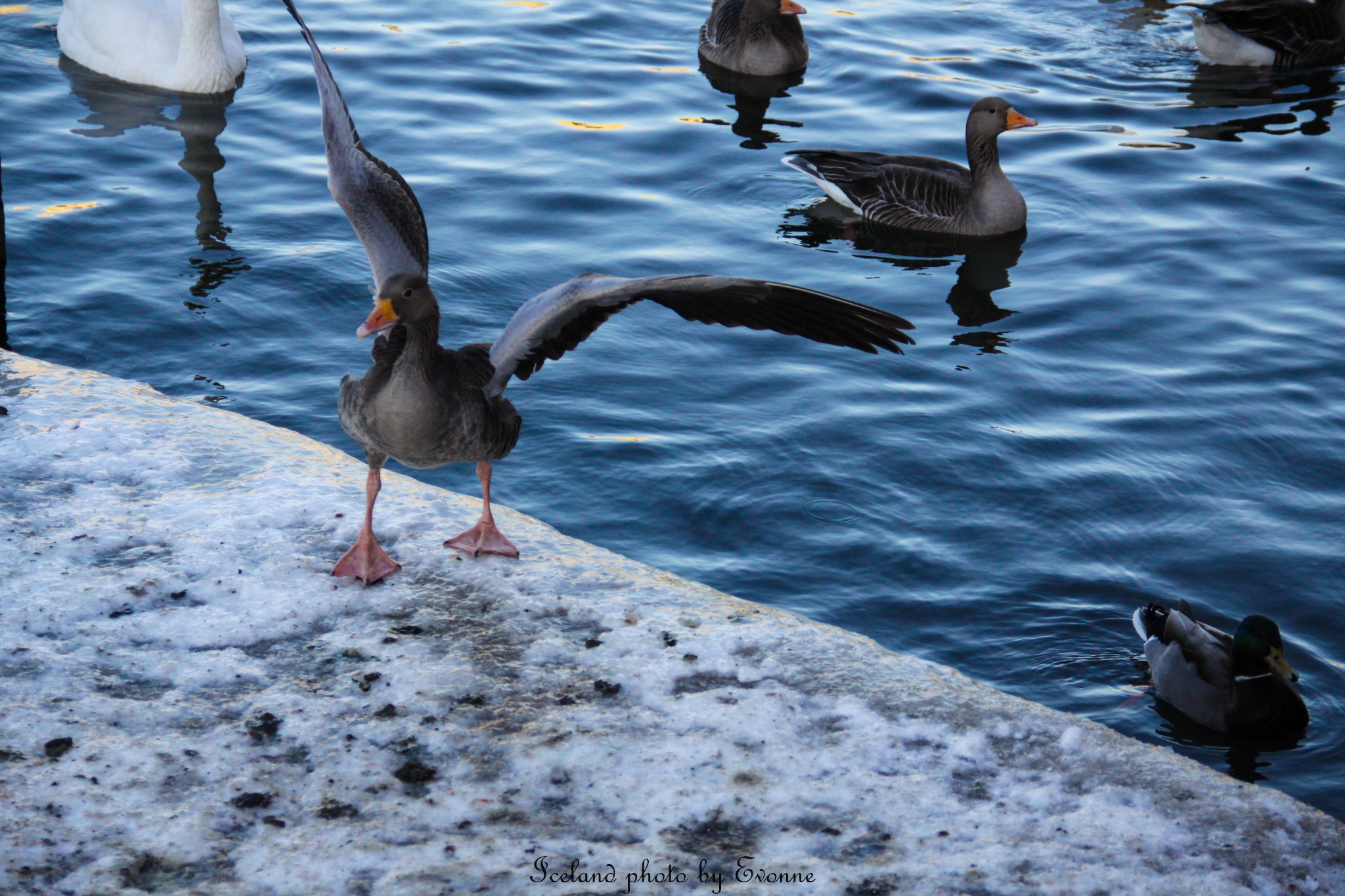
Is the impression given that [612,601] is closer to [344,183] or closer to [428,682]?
[428,682]

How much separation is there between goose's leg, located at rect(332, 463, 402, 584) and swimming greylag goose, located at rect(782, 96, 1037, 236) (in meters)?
7.00

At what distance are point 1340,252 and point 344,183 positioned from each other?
825 centimetres

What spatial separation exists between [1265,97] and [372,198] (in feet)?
38.0

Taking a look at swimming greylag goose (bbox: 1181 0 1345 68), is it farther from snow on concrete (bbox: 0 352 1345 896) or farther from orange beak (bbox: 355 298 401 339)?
orange beak (bbox: 355 298 401 339)

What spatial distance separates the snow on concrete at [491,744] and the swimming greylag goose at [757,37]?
10.2m

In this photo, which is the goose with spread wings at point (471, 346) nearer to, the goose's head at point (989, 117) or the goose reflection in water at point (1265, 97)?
the goose's head at point (989, 117)

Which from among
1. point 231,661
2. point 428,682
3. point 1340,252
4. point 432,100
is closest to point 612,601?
point 428,682

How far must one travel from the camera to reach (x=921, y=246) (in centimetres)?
1141

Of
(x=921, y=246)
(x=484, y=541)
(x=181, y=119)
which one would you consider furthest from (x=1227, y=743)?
(x=181, y=119)

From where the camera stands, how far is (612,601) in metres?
5.12

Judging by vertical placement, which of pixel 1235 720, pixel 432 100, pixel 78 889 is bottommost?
pixel 1235 720

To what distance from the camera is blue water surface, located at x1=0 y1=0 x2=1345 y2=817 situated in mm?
7172

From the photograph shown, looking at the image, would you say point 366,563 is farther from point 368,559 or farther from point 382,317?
point 382,317

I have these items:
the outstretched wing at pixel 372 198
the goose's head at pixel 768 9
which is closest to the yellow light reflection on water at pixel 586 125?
the goose's head at pixel 768 9
